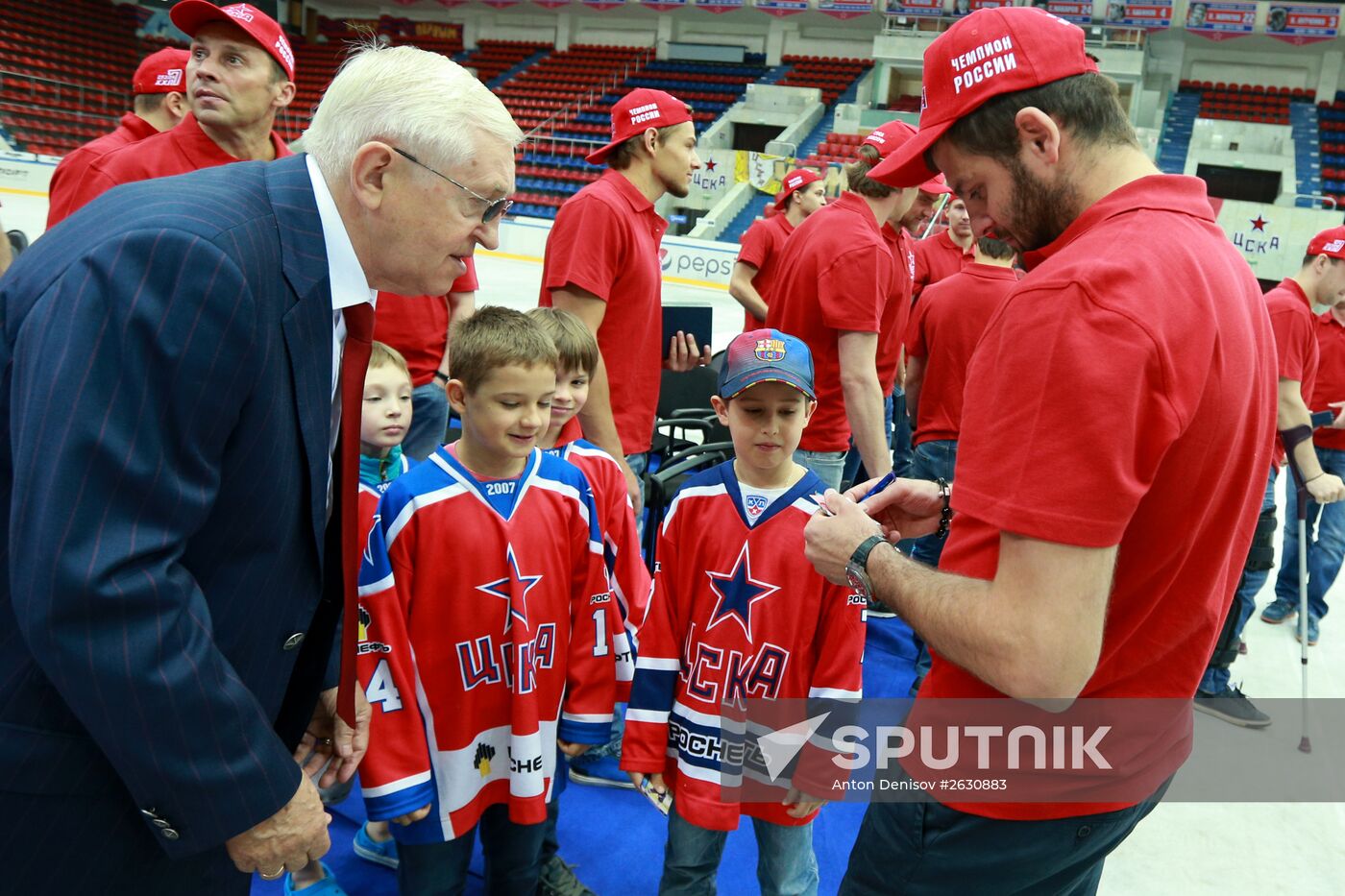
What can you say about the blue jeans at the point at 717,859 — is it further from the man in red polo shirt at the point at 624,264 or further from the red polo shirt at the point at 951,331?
the red polo shirt at the point at 951,331

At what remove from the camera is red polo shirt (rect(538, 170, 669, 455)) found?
273 centimetres

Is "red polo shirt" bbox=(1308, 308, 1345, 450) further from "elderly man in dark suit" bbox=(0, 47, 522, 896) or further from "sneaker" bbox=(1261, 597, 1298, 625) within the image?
"elderly man in dark suit" bbox=(0, 47, 522, 896)

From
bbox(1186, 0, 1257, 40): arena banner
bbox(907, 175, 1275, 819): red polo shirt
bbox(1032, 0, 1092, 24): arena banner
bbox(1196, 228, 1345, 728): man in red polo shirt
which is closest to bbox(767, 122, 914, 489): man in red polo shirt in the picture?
bbox(1196, 228, 1345, 728): man in red polo shirt

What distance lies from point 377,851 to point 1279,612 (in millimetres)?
4554

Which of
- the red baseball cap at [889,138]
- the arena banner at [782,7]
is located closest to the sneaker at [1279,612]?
the red baseball cap at [889,138]

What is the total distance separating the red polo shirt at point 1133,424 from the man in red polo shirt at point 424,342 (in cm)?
243

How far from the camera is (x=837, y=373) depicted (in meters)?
3.31

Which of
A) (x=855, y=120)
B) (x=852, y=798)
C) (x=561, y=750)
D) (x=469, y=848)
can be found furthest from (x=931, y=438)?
(x=855, y=120)

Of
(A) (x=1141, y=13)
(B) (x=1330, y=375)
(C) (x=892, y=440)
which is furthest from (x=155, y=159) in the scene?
(A) (x=1141, y=13)

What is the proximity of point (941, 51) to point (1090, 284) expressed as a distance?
415 millimetres

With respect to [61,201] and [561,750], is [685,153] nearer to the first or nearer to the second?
[561,750]

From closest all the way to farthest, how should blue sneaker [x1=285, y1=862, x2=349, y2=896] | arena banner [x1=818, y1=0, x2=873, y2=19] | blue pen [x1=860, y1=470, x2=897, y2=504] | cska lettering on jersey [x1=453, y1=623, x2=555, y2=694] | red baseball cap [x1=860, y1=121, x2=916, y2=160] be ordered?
1. blue pen [x1=860, y1=470, x2=897, y2=504]
2. cska lettering on jersey [x1=453, y1=623, x2=555, y2=694]
3. blue sneaker [x1=285, y1=862, x2=349, y2=896]
4. red baseball cap [x1=860, y1=121, x2=916, y2=160]
5. arena banner [x1=818, y1=0, x2=873, y2=19]

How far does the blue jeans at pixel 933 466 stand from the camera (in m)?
3.63

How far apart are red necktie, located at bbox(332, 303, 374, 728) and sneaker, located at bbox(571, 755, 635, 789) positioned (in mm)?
1831
